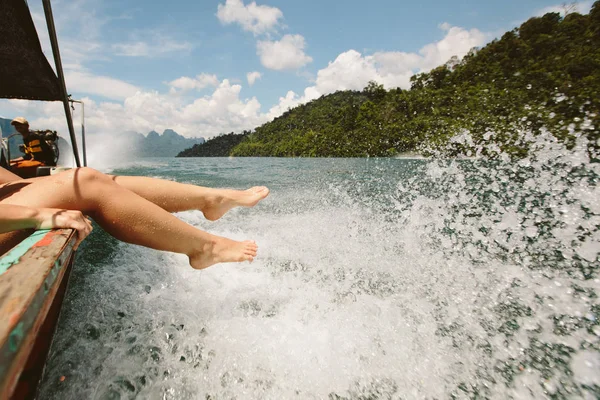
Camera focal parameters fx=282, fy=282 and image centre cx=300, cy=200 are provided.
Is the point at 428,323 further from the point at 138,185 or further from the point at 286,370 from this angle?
the point at 138,185

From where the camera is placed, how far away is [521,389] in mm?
1300

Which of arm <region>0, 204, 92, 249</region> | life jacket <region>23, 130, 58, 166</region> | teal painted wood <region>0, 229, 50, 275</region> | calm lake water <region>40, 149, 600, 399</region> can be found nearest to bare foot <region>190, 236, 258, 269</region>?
calm lake water <region>40, 149, 600, 399</region>

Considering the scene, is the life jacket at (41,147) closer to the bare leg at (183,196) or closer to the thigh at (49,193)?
the bare leg at (183,196)

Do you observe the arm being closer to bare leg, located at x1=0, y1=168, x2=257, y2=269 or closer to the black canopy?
bare leg, located at x1=0, y1=168, x2=257, y2=269

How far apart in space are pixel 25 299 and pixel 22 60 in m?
4.08

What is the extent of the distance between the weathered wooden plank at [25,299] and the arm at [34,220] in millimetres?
188

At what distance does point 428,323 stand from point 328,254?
127 cm

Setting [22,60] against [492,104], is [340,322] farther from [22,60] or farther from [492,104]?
[492,104]

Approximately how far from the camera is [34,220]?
1.08 meters

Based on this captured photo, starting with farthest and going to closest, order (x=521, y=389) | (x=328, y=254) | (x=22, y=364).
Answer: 1. (x=328, y=254)
2. (x=521, y=389)
3. (x=22, y=364)

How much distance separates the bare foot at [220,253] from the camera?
184cm

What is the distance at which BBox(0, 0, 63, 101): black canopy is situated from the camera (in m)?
2.76

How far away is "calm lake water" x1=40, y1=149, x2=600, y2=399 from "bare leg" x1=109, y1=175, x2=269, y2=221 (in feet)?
1.94

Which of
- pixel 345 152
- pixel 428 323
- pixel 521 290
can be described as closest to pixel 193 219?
pixel 428 323
